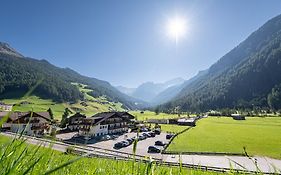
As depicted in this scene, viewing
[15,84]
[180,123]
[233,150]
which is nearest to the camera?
[233,150]

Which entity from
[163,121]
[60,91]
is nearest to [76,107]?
[60,91]

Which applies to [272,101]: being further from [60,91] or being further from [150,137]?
[60,91]

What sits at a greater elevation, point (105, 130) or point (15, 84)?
point (15, 84)

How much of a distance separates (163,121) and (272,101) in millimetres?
106428

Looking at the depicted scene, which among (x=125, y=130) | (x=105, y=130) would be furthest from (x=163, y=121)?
(x=105, y=130)

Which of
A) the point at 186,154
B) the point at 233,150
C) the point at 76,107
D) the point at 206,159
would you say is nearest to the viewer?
the point at 206,159

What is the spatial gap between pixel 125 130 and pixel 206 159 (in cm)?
4223

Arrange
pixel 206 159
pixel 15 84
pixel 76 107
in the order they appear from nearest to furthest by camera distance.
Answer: pixel 206 159
pixel 15 84
pixel 76 107

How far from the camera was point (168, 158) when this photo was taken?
45438 mm

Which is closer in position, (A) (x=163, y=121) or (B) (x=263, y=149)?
(B) (x=263, y=149)

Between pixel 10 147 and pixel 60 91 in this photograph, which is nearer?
pixel 10 147

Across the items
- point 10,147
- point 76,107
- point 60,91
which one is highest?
point 60,91

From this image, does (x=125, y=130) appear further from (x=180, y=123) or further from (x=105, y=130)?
(x=180, y=123)

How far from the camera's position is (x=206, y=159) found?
44219 millimetres
